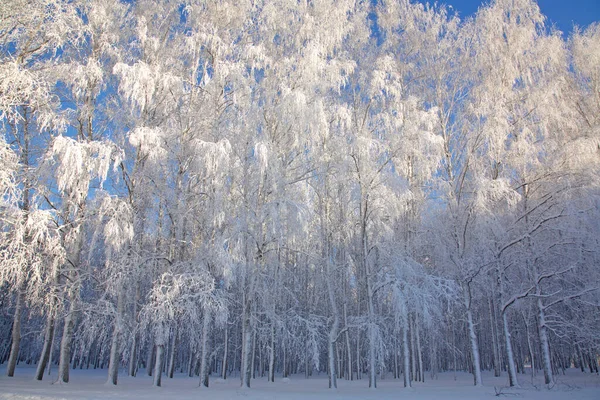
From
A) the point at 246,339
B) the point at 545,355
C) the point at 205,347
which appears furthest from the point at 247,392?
the point at 545,355

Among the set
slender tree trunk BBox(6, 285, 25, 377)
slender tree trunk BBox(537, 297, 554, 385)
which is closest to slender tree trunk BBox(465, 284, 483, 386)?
slender tree trunk BBox(537, 297, 554, 385)

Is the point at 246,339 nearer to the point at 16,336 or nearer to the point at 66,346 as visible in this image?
the point at 66,346

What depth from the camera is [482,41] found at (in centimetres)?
1562

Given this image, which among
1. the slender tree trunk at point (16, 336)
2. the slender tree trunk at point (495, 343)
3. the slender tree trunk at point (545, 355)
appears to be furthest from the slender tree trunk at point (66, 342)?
the slender tree trunk at point (495, 343)

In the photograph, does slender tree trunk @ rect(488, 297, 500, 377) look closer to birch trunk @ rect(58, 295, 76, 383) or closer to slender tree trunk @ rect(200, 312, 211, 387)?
slender tree trunk @ rect(200, 312, 211, 387)

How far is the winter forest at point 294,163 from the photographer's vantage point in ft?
37.6

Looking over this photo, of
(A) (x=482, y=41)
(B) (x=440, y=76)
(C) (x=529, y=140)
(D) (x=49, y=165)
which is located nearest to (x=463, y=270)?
(C) (x=529, y=140)

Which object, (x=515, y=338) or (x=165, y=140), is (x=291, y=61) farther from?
(x=515, y=338)

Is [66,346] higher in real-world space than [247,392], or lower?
higher

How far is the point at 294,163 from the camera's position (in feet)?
48.3

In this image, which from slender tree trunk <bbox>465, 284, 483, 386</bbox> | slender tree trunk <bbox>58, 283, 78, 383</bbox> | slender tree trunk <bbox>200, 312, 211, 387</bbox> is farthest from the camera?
slender tree trunk <bbox>465, 284, 483, 386</bbox>

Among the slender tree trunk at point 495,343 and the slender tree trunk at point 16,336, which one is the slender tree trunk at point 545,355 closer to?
the slender tree trunk at point 495,343

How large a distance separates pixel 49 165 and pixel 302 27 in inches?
384

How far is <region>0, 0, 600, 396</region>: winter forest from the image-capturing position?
11.5 metres
